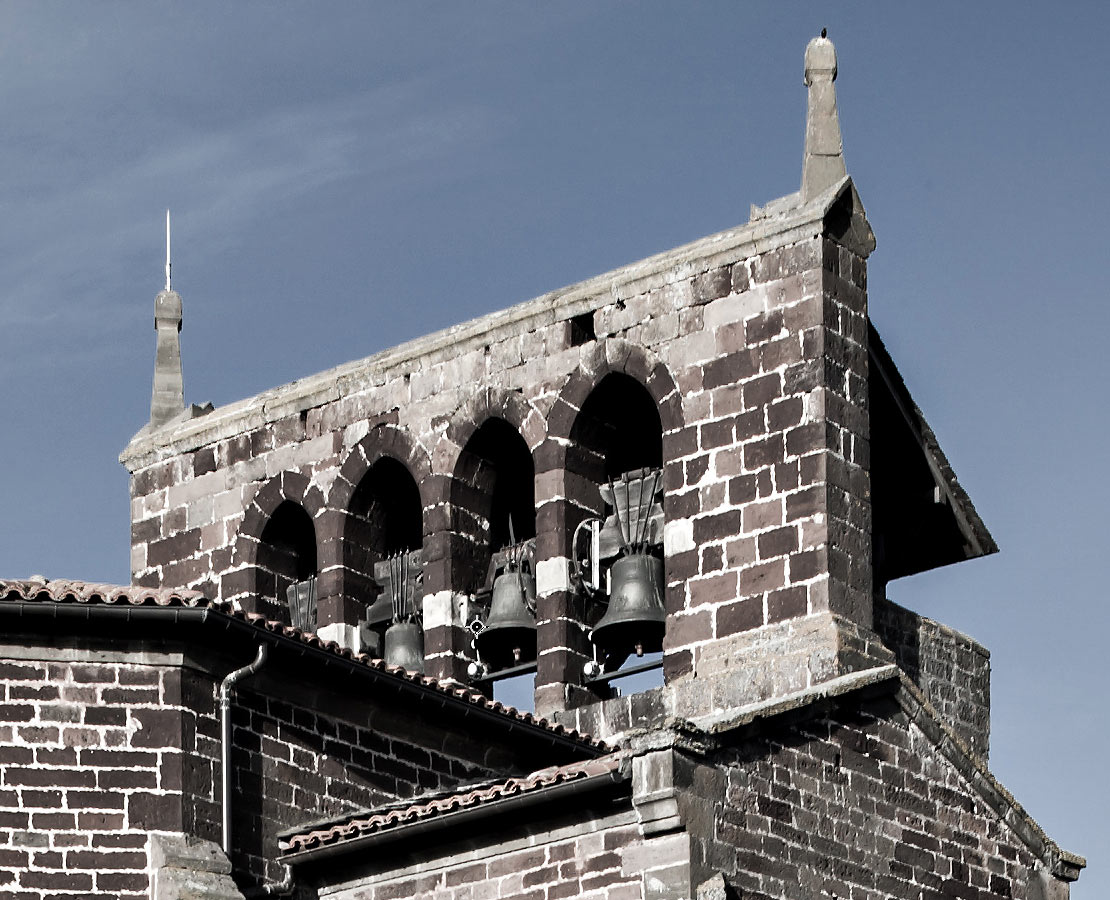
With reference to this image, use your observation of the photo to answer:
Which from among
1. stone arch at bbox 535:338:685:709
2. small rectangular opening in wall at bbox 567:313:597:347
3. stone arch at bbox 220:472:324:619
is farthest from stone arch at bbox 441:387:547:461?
stone arch at bbox 220:472:324:619

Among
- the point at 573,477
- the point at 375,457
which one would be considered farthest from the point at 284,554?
the point at 573,477

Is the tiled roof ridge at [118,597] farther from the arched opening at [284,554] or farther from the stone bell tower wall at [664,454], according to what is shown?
the arched opening at [284,554]

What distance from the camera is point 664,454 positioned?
28.6 meters

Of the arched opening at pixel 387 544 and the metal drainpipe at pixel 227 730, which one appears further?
the arched opening at pixel 387 544

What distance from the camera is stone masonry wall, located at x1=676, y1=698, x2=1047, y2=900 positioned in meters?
23.0

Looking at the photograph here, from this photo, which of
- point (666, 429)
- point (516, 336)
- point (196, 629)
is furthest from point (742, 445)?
point (196, 629)

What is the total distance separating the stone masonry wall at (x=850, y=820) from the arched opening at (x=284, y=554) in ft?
26.6

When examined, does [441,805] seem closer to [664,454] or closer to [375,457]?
[664,454]

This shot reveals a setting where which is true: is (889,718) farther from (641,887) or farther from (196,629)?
(196,629)

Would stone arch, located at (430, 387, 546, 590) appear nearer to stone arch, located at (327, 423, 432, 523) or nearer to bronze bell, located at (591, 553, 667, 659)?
stone arch, located at (327, 423, 432, 523)

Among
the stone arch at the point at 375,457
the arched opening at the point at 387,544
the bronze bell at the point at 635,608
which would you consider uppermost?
the stone arch at the point at 375,457

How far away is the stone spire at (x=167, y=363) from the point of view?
1329 inches

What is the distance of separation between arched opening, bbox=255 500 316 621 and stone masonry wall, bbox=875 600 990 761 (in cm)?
561

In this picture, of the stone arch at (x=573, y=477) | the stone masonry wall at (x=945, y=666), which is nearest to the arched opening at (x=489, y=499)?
the stone arch at (x=573, y=477)
